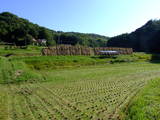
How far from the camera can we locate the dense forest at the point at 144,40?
178 ft

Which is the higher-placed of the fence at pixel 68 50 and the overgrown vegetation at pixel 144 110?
the fence at pixel 68 50

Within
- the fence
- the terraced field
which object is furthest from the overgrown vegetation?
the fence

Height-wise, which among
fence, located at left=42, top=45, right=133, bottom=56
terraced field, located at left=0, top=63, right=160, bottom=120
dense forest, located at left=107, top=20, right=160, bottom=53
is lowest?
terraced field, located at left=0, top=63, right=160, bottom=120

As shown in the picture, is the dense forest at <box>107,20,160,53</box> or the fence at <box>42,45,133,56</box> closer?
the fence at <box>42,45,133,56</box>

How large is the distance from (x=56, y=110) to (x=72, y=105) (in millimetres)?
810

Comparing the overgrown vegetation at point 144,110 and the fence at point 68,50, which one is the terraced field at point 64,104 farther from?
the fence at point 68,50

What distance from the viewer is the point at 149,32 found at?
62.4 meters

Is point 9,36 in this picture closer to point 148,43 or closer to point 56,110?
point 148,43

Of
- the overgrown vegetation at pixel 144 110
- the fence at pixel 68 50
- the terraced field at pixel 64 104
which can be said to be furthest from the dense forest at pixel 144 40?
the overgrown vegetation at pixel 144 110

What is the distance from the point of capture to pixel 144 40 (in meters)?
59.8

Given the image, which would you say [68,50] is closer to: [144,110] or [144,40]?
[144,110]

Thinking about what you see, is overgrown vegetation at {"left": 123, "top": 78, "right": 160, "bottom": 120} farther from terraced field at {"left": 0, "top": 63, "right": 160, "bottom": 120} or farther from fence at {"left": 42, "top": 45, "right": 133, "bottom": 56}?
fence at {"left": 42, "top": 45, "right": 133, "bottom": 56}

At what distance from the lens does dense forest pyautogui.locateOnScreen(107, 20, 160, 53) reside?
5412cm

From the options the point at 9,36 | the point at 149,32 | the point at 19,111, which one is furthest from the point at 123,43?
the point at 19,111
